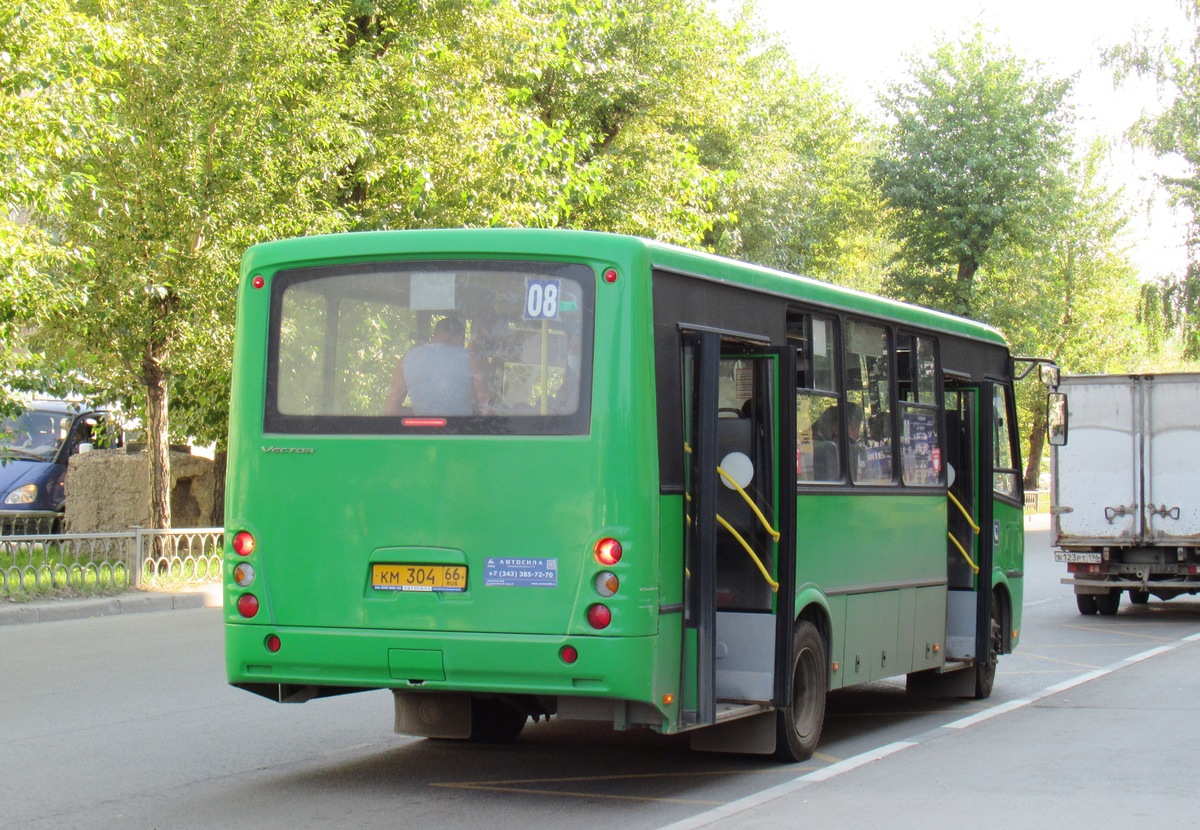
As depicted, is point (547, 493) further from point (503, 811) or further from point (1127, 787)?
point (1127, 787)

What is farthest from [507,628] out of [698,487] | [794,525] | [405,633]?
[794,525]

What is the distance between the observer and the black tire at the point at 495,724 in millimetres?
9258

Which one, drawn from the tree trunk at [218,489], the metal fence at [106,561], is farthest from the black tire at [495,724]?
the tree trunk at [218,489]

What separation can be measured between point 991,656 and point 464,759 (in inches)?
184

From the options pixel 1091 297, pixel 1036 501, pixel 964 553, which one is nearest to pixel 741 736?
pixel 964 553

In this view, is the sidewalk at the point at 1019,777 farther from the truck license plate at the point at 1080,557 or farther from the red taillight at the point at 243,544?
the truck license plate at the point at 1080,557

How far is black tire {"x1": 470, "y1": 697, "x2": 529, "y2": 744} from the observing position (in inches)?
364

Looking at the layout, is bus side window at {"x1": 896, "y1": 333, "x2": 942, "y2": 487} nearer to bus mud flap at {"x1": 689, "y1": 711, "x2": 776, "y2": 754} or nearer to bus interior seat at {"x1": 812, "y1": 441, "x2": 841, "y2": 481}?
bus interior seat at {"x1": 812, "y1": 441, "x2": 841, "y2": 481}

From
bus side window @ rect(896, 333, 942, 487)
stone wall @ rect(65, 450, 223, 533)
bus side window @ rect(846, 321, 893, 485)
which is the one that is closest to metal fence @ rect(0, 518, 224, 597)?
stone wall @ rect(65, 450, 223, 533)

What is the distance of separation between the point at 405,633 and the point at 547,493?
96 centimetres

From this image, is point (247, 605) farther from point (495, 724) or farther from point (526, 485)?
point (495, 724)

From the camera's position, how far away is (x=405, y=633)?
7367 millimetres

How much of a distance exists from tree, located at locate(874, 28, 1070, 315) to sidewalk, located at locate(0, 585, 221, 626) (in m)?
28.2

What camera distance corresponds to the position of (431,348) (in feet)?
24.9
